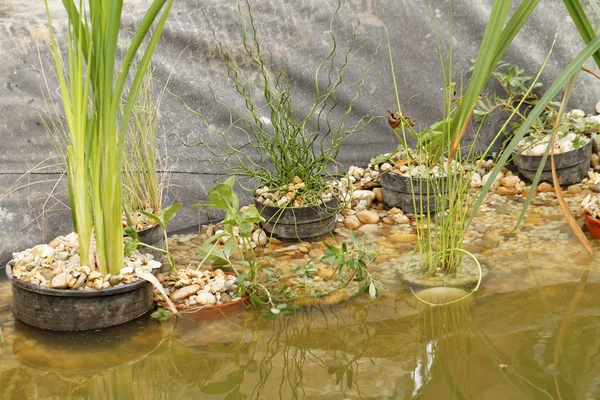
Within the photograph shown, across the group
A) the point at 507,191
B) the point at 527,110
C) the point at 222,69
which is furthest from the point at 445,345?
the point at 527,110

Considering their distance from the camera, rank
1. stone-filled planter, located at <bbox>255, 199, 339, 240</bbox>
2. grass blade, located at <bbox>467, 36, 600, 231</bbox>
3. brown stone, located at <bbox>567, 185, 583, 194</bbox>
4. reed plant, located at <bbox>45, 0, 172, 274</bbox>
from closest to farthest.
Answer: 1. grass blade, located at <bbox>467, 36, 600, 231</bbox>
2. reed plant, located at <bbox>45, 0, 172, 274</bbox>
3. stone-filled planter, located at <bbox>255, 199, 339, 240</bbox>
4. brown stone, located at <bbox>567, 185, 583, 194</bbox>

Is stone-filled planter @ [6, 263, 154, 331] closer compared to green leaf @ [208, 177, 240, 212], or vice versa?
stone-filled planter @ [6, 263, 154, 331]

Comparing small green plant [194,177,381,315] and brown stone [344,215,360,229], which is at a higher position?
small green plant [194,177,381,315]

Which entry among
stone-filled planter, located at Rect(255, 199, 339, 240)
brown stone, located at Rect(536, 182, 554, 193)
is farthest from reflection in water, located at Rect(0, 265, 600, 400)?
brown stone, located at Rect(536, 182, 554, 193)

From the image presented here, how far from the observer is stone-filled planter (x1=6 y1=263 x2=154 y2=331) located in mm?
2219

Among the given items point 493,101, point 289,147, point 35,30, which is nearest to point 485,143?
point 493,101

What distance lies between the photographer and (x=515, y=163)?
359cm

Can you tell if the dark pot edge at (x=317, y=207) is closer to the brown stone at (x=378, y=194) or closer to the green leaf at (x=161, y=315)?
the brown stone at (x=378, y=194)

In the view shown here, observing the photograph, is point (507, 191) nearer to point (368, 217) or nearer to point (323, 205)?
point (368, 217)

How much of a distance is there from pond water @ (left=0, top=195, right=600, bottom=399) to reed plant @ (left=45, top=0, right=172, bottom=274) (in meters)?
0.30

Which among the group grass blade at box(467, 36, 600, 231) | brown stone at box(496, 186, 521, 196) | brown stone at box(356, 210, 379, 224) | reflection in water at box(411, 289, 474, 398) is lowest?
brown stone at box(356, 210, 379, 224)

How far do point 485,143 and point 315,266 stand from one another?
161cm

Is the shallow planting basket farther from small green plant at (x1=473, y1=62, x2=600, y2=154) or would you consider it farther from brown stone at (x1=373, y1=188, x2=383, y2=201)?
small green plant at (x1=473, y1=62, x2=600, y2=154)

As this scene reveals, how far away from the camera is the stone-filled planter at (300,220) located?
2.96m
